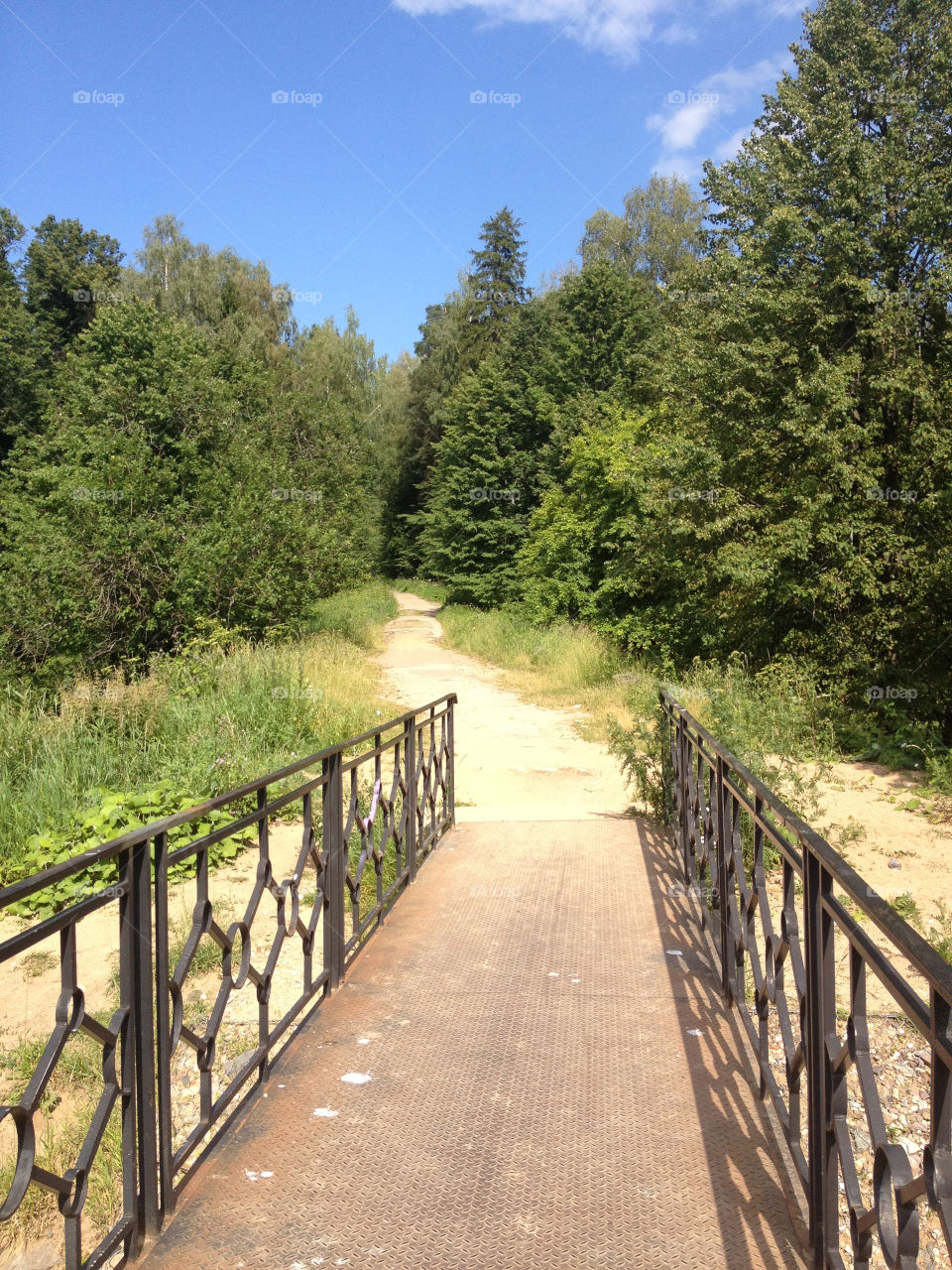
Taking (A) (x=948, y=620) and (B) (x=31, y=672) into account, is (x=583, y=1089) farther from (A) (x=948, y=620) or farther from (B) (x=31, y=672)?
(B) (x=31, y=672)

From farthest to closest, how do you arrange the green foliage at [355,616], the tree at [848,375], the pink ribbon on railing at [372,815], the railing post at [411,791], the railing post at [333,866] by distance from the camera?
the green foliage at [355,616]
the tree at [848,375]
the railing post at [411,791]
the pink ribbon on railing at [372,815]
the railing post at [333,866]

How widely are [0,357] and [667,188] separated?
1041 inches

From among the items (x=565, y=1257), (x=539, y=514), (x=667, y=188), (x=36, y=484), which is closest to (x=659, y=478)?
(x=539, y=514)

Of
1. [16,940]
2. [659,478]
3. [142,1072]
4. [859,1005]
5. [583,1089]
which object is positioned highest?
[659,478]

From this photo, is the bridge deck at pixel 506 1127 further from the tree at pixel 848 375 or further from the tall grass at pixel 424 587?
the tall grass at pixel 424 587

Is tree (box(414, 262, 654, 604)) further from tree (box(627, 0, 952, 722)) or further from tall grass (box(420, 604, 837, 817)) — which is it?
tree (box(627, 0, 952, 722))

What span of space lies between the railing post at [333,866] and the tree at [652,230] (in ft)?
120

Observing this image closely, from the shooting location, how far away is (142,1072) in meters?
2.22

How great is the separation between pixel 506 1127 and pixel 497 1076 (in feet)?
1.17

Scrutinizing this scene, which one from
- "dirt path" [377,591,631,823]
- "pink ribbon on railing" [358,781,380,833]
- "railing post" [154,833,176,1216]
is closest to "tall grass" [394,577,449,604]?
"dirt path" [377,591,631,823]

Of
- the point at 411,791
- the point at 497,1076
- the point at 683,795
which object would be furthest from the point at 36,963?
the point at 683,795

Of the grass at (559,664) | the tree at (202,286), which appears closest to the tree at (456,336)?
the tree at (202,286)

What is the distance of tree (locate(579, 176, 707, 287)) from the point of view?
37031 mm

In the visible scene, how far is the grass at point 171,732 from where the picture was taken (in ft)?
25.9
